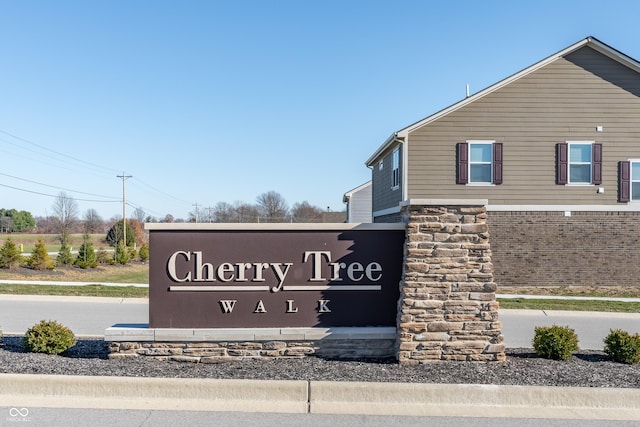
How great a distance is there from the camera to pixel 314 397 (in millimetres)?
5219

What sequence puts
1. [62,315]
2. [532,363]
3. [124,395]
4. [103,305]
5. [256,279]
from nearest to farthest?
[124,395] → [532,363] → [256,279] → [62,315] → [103,305]

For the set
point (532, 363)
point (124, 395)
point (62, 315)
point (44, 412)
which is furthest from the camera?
point (62, 315)

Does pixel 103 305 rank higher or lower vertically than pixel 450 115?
lower

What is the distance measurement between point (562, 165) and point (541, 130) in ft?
4.65

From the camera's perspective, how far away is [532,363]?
6.46 meters

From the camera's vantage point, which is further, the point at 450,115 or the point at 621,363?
the point at 450,115

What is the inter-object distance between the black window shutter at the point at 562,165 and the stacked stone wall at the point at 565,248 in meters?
1.19

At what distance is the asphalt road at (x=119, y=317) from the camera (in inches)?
397

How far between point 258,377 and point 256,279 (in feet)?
5.08

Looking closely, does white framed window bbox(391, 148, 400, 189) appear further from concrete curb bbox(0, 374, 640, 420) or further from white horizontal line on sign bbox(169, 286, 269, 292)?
concrete curb bbox(0, 374, 640, 420)

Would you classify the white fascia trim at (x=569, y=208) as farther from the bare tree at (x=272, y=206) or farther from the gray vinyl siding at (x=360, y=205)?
the bare tree at (x=272, y=206)

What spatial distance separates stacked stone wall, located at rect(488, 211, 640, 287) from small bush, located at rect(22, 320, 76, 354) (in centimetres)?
1470

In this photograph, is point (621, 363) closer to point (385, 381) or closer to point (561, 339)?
point (561, 339)

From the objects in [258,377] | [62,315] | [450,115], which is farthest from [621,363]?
[450,115]
